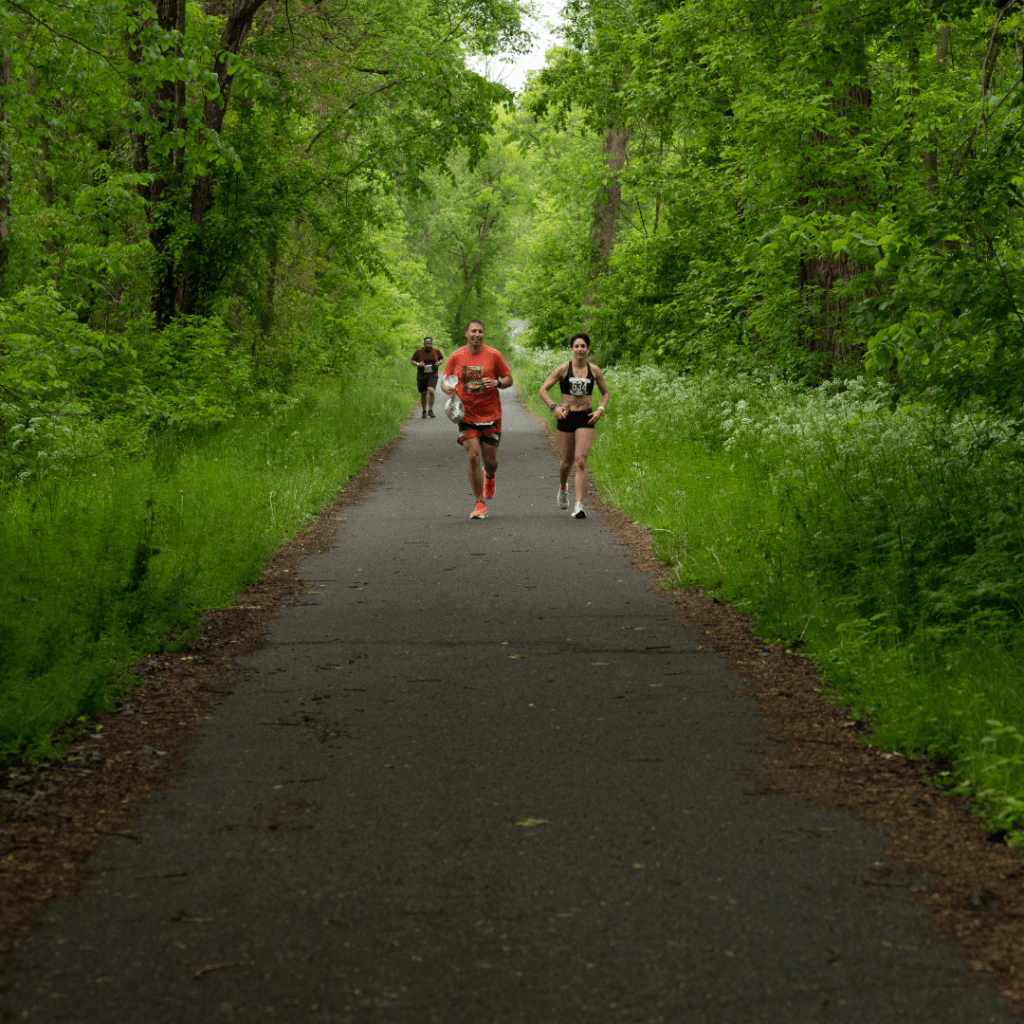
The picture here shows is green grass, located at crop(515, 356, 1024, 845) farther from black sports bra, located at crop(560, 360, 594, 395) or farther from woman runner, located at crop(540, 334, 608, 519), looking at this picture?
black sports bra, located at crop(560, 360, 594, 395)

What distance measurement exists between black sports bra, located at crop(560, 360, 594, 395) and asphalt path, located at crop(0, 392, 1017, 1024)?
5827mm

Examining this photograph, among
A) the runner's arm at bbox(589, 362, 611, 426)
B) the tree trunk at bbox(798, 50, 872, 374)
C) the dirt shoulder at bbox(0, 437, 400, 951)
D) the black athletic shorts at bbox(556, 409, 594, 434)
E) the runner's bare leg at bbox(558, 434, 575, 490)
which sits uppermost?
the tree trunk at bbox(798, 50, 872, 374)

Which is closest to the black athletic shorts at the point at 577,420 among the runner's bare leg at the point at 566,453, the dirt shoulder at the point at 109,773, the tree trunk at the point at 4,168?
the runner's bare leg at the point at 566,453

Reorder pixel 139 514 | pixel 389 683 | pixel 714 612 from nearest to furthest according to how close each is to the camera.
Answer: pixel 389 683
pixel 714 612
pixel 139 514

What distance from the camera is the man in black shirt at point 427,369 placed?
26219 millimetres

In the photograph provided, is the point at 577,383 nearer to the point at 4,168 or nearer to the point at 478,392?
the point at 478,392

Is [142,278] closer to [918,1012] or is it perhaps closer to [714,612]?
[714,612]

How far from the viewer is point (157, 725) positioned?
5.69 metres

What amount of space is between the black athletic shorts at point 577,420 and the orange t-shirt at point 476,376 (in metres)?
0.82

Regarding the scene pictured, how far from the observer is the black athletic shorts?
493 inches

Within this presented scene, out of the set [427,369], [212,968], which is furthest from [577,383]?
[427,369]

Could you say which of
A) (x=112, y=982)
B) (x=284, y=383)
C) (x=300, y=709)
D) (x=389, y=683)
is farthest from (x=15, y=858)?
(x=284, y=383)

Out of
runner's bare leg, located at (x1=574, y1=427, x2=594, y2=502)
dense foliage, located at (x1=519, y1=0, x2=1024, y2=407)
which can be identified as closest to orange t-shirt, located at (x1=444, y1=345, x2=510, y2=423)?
runner's bare leg, located at (x1=574, y1=427, x2=594, y2=502)

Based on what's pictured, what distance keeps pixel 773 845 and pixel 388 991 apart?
1.73 metres
